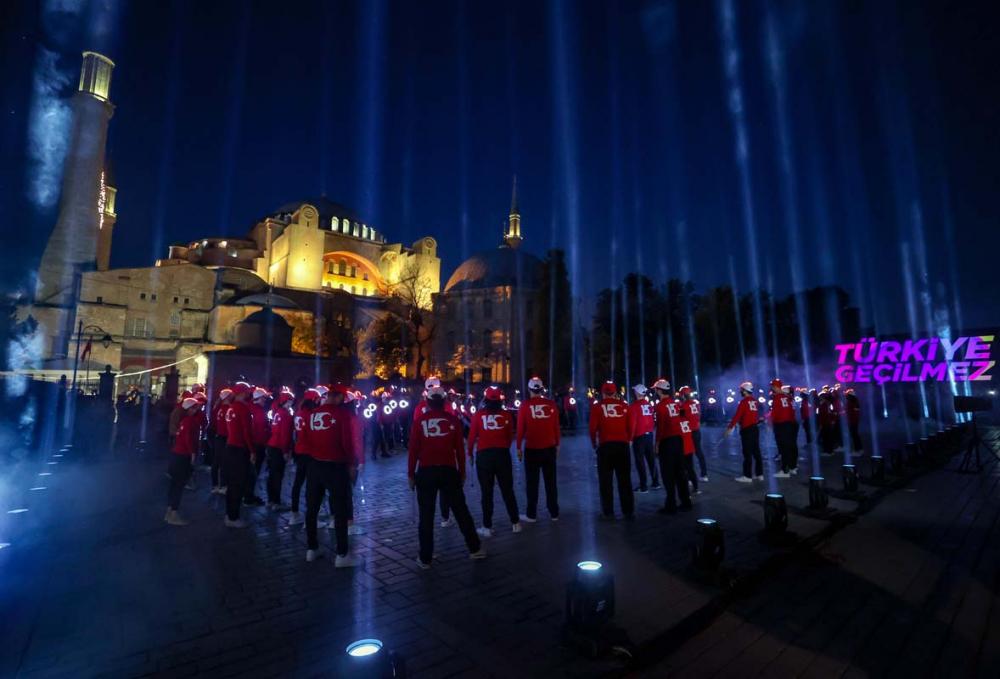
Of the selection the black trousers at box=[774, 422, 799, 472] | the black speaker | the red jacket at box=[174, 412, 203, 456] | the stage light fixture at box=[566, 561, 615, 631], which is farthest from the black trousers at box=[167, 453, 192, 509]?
the black speaker

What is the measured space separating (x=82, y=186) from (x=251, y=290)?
18.7 metres

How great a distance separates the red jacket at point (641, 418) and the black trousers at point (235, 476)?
6794 millimetres

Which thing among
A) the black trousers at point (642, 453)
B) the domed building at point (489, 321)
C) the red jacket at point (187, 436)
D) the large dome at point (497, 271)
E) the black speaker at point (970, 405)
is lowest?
the black trousers at point (642, 453)

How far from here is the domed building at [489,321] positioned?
193 ft

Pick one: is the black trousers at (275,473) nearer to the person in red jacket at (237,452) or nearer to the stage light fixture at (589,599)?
the person in red jacket at (237,452)

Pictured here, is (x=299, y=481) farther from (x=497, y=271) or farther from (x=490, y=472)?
(x=497, y=271)

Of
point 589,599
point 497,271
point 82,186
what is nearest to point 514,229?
point 497,271

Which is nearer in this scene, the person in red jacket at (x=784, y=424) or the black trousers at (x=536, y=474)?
the black trousers at (x=536, y=474)

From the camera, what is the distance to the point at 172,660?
3.67 meters

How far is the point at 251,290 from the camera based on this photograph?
5781cm

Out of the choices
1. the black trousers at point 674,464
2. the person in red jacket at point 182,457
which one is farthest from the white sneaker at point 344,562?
the black trousers at point 674,464

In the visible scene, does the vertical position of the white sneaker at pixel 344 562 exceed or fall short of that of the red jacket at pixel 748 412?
it falls short

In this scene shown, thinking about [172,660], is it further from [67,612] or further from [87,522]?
[87,522]

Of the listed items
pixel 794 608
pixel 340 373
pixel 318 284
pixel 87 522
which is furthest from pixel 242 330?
pixel 794 608
